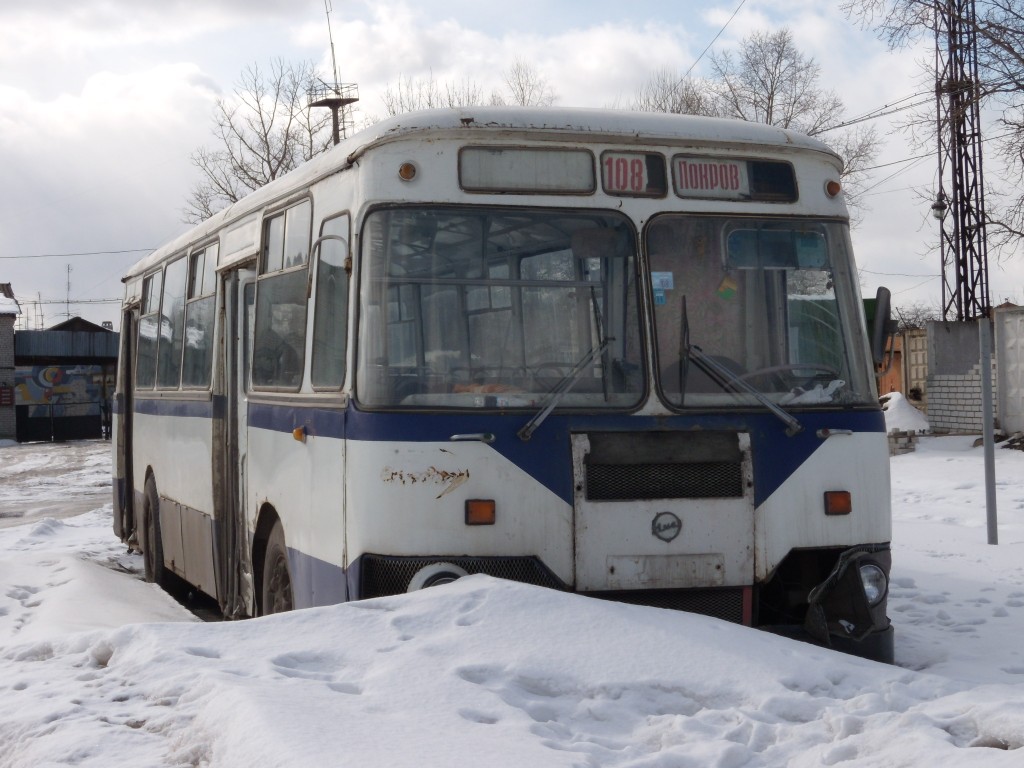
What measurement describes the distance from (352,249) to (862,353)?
2.41m

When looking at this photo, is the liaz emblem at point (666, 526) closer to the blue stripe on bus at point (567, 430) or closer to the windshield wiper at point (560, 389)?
the blue stripe on bus at point (567, 430)

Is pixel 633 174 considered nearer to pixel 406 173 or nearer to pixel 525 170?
pixel 525 170

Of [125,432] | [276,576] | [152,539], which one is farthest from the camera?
[125,432]

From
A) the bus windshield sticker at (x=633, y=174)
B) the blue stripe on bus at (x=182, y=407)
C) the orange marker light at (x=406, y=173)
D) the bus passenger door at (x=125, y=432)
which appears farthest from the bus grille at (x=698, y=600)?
the bus passenger door at (x=125, y=432)

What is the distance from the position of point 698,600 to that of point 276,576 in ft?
8.02

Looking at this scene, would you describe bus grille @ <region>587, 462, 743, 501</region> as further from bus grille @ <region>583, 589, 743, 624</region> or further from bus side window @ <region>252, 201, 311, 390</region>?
bus side window @ <region>252, 201, 311, 390</region>

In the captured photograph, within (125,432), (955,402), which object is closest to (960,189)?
(955,402)

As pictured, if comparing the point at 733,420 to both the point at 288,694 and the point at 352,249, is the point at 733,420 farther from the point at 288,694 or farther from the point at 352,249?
the point at 288,694

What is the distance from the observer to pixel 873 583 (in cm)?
603

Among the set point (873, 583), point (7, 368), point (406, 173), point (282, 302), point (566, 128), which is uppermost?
point (7, 368)

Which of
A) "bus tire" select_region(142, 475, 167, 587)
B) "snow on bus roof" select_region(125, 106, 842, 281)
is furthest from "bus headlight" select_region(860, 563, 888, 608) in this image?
"bus tire" select_region(142, 475, 167, 587)

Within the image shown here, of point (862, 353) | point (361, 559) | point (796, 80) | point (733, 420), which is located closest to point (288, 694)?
point (361, 559)

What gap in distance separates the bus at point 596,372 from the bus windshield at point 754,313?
11 mm

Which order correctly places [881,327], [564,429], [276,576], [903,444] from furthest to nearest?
1. [903,444]
2. [276,576]
3. [881,327]
4. [564,429]
